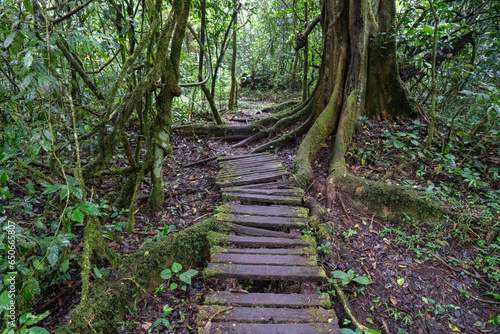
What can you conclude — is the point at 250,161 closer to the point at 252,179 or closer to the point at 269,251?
the point at 252,179

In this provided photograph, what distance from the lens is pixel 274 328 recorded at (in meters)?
2.23

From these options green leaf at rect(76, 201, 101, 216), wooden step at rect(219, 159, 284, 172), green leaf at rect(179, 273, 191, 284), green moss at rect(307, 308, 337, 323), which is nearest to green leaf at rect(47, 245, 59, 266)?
green leaf at rect(76, 201, 101, 216)

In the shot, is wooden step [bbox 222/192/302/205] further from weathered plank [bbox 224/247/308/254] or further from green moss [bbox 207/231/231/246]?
weathered plank [bbox 224/247/308/254]

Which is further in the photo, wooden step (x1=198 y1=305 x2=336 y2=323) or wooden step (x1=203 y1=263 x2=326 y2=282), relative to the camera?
wooden step (x1=203 y1=263 x2=326 y2=282)

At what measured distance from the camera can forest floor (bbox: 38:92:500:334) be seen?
265cm

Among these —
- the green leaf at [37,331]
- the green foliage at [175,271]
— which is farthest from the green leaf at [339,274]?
the green leaf at [37,331]

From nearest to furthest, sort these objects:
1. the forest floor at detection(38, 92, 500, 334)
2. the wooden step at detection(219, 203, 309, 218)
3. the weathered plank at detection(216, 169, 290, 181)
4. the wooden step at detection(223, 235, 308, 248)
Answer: the forest floor at detection(38, 92, 500, 334) < the wooden step at detection(223, 235, 308, 248) < the wooden step at detection(219, 203, 309, 218) < the weathered plank at detection(216, 169, 290, 181)

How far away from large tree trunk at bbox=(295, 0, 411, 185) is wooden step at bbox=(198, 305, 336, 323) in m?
2.98

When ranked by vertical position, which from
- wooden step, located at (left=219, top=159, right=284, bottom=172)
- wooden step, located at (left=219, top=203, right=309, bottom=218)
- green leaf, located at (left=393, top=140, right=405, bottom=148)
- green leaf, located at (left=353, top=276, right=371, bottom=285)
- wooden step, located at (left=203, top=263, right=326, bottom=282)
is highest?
green leaf, located at (left=393, top=140, right=405, bottom=148)

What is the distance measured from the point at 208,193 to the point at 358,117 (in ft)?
10.9

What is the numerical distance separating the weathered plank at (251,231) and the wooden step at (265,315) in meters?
1.01

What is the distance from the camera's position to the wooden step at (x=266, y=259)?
2855mm

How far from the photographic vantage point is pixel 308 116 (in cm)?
682

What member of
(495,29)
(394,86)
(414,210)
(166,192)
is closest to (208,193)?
(166,192)
